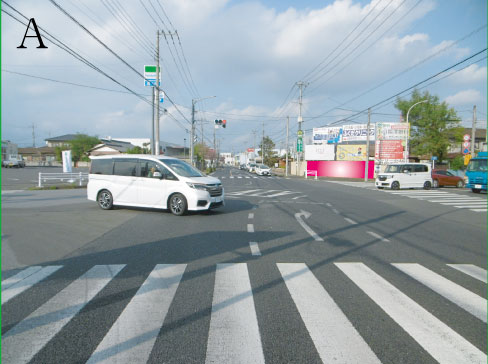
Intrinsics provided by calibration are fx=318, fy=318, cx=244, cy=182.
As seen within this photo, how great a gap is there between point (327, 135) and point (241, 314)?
166ft

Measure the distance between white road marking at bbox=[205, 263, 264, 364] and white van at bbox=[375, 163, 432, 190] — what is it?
2168 centimetres

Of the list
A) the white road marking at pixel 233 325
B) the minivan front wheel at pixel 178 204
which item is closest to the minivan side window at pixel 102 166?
the minivan front wheel at pixel 178 204

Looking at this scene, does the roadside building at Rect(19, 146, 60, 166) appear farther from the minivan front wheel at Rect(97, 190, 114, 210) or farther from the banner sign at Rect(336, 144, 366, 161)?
the minivan front wheel at Rect(97, 190, 114, 210)

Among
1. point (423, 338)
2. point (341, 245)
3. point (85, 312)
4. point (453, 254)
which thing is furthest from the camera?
point (341, 245)

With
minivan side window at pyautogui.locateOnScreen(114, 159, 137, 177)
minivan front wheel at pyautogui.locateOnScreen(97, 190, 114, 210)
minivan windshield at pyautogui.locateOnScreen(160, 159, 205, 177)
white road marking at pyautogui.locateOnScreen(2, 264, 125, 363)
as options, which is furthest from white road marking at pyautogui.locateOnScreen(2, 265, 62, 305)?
minivan front wheel at pyautogui.locateOnScreen(97, 190, 114, 210)

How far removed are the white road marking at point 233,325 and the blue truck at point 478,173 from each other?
22137mm

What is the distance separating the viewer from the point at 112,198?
1112cm

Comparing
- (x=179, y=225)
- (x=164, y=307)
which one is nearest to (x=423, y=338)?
(x=164, y=307)

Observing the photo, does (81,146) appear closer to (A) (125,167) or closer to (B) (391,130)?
(B) (391,130)

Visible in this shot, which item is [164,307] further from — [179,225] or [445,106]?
[445,106]

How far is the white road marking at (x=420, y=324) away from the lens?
114 inches

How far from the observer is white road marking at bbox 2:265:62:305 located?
416 cm

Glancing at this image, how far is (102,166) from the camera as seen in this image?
37.3 ft

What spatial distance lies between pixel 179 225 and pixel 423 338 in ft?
21.9
